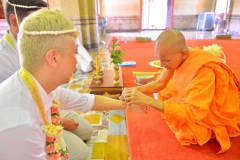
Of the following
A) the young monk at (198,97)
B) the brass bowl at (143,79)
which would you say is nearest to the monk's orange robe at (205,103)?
the young monk at (198,97)

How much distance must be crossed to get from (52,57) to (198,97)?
96 centimetres

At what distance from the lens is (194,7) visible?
522 inches

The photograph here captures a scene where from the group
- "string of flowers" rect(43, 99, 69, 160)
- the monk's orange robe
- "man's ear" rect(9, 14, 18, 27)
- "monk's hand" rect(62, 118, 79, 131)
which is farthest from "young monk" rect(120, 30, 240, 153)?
"man's ear" rect(9, 14, 18, 27)

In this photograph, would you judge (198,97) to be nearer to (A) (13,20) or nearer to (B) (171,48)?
(B) (171,48)

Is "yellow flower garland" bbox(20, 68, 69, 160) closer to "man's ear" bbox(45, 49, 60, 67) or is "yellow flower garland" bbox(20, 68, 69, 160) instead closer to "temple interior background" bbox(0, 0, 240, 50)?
"man's ear" bbox(45, 49, 60, 67)

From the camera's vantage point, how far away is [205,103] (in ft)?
4.31

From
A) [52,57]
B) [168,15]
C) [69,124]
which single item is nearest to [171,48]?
[52,57]

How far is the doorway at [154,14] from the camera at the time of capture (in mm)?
14195

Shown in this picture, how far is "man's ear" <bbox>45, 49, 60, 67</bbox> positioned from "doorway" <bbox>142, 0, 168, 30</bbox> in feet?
46.9

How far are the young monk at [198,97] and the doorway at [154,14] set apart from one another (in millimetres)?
13580

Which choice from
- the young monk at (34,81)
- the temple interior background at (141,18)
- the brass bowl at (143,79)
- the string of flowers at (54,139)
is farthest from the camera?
the temple interior background at (141,18)

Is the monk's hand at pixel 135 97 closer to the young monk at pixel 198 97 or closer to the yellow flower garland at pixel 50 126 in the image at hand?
the young monk at pixel 198 97

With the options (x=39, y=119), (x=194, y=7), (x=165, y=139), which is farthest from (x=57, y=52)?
(x=194, y=7)

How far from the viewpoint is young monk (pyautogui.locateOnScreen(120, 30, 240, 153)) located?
53.1 inches
